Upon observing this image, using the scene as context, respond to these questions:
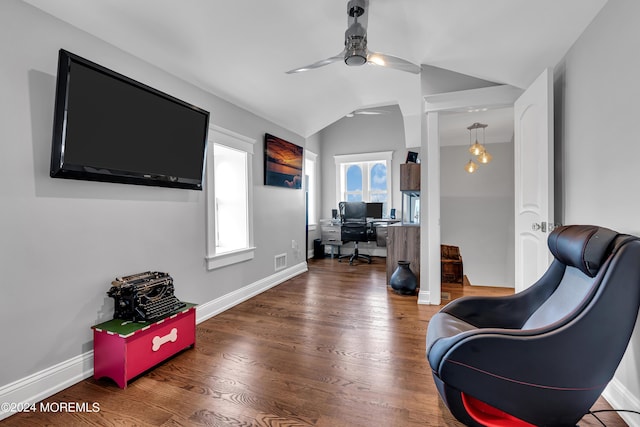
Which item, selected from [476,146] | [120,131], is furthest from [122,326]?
[476,146]

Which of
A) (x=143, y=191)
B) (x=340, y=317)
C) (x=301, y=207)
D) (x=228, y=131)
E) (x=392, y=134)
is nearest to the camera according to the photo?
(x=143, y=191)

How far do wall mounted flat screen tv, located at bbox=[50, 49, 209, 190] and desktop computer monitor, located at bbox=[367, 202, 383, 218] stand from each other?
3.84 metres

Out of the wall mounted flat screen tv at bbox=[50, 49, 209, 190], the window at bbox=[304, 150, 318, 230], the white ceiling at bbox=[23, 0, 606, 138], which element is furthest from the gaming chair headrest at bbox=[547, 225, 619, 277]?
the window at bbox=[304, 150, 318, 230]

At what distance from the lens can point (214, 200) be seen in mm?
2980

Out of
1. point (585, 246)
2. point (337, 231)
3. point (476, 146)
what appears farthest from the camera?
point (337, 231)

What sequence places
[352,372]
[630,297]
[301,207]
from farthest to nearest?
[301,207], [352,372], [630,297]

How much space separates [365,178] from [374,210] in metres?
0.89

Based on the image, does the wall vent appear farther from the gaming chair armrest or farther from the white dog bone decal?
the gaming chair armrest

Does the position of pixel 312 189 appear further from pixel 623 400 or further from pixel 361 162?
pixel 623 400

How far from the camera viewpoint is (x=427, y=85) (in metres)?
3.19

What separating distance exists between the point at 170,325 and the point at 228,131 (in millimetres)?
2007

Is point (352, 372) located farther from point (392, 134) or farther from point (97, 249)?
point (392, 134)

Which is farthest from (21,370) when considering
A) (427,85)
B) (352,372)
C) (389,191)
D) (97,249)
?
(389,191)

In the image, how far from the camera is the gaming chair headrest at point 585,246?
1.21 metres
